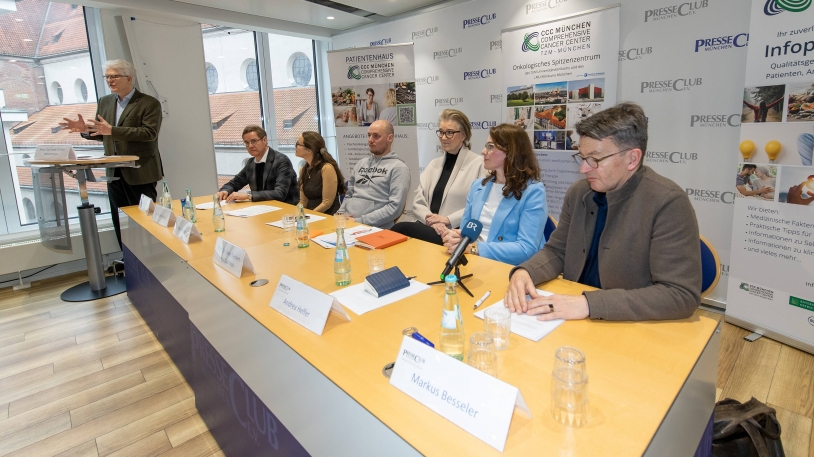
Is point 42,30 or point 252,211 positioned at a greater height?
point 42,30

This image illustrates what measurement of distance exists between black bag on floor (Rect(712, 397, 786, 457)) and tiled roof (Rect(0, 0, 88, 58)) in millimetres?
5935

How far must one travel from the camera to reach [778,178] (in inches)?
102

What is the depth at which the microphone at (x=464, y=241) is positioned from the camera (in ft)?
4.91

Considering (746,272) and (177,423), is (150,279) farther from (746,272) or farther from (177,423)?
Result: (746,272)

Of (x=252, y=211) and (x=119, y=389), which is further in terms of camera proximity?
(x=252, y=211)

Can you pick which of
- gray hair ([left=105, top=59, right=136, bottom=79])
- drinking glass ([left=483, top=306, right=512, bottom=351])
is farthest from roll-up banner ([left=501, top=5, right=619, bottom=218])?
gray hair ([left=105, top=59, right=136, bottom=79])

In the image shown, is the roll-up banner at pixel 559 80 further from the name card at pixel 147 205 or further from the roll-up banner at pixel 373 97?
the name card at pixel 147 205

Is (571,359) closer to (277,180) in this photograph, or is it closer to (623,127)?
(623,127)

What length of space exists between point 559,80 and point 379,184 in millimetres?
1916

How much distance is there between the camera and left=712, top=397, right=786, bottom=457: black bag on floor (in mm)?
1568

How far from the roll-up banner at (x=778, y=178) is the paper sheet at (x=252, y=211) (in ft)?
10.3

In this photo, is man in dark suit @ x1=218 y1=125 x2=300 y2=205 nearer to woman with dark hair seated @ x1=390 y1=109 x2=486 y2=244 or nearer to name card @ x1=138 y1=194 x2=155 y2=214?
name card @ x1=138 y1=194 x2=155 y2=214

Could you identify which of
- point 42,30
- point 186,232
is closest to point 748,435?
point 186,232

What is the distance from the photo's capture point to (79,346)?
2977 millimetres
